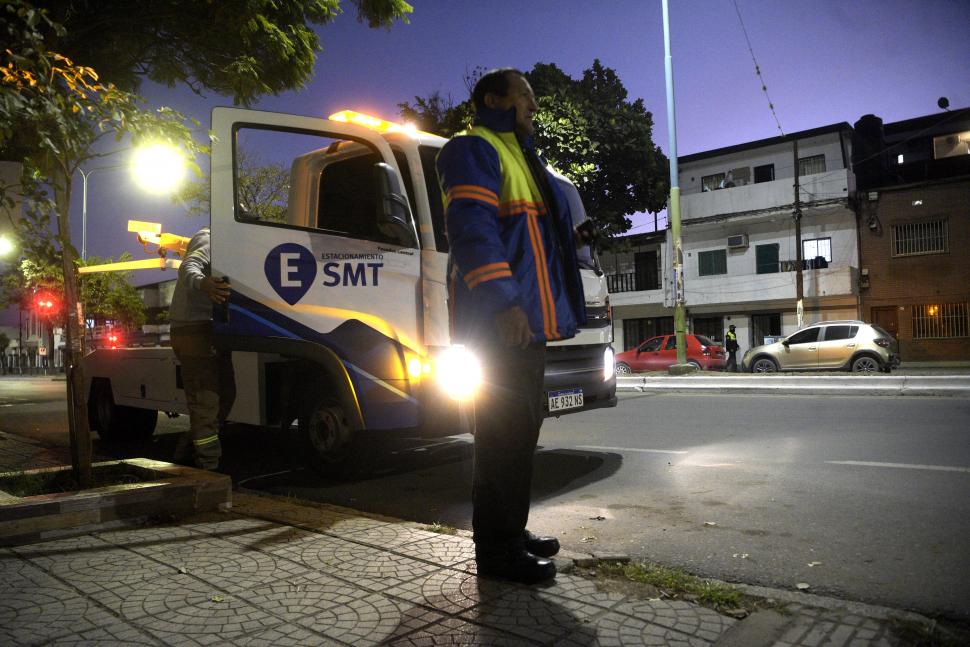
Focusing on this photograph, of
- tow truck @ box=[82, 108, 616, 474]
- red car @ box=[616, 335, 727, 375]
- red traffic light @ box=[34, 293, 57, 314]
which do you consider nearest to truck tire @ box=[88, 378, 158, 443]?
tow truck @ box=[82, 108, 616, 474]

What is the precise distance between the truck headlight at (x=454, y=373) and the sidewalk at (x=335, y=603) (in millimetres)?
1291

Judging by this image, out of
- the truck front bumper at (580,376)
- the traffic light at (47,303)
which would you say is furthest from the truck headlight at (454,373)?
the traffic light at (47,303)

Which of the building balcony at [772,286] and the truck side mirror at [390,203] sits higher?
the building balcony at [772,286]

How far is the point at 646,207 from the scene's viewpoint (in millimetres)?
28750

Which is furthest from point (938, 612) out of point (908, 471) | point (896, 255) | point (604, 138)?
point (896, 255)

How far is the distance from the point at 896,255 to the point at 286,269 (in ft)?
94.9

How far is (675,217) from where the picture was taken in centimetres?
1814

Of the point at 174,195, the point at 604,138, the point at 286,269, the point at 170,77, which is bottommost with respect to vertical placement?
the point at 286,269

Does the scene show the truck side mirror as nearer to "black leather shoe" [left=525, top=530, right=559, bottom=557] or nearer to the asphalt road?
the asphalt road

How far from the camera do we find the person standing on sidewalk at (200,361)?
5.23m

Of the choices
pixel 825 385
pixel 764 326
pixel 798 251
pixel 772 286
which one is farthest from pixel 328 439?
pixel 764 326

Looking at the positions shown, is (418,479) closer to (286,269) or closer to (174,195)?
(286,269)

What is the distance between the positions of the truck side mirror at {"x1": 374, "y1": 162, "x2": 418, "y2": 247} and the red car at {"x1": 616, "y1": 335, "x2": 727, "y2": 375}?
1728 centimetres

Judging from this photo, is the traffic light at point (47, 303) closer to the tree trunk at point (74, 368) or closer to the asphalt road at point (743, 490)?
the asphalt road at point (743, 490)
